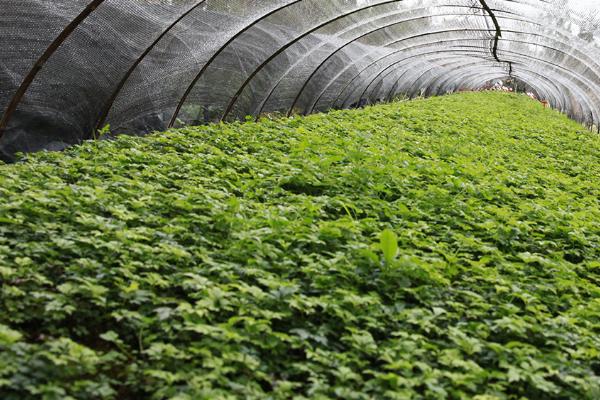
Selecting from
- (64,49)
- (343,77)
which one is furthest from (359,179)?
(343,77)

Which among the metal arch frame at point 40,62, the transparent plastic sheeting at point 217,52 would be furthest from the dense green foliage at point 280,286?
the transparent plastic sheeting at point 217,52

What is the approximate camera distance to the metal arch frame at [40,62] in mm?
6883

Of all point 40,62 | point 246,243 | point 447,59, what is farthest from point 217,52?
point 447,59

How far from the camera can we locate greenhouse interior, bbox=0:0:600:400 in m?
2.82

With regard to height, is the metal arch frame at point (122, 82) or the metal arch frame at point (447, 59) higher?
the metal arch frame at point (447, 59)

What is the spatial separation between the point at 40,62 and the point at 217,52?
351 cm

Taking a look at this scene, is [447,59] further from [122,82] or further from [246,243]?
[246,243]

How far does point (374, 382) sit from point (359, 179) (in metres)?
3.24

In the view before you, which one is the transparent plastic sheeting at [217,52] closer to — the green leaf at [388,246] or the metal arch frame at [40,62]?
the metal arch frame at [40,62]

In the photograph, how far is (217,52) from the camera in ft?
33.1

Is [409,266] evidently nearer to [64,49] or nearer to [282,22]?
[64,49]

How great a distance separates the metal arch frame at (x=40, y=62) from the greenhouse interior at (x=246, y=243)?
0.02 meters

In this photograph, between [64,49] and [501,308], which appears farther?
[64,49]

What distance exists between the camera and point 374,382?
9.09ft
